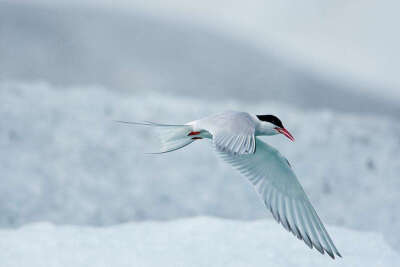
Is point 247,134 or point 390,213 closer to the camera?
point 247,134

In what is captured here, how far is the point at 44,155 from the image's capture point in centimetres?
298

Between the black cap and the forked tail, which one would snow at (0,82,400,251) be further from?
the black cap

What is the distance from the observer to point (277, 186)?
5.34ft

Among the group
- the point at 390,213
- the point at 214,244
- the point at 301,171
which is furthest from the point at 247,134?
the point at 301,171

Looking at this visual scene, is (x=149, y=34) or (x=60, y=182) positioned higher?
(x=149, y=34)

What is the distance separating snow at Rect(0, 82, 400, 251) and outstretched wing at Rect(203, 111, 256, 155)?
47.3 inches

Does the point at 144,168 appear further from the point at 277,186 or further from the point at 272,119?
the point at 272,119

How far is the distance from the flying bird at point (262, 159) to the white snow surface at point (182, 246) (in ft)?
1.07

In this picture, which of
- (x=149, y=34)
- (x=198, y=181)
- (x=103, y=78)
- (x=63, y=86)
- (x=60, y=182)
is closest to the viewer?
(x=60, y=182)

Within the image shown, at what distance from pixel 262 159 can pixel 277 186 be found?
4.4 inches

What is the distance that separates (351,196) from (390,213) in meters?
0.26

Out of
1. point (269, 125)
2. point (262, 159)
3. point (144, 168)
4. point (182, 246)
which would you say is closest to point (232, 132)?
point (269, 125)

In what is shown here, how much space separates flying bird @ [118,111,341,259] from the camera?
1.27 meters

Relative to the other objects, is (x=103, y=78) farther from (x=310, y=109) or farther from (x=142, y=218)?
(x=142, y=218)
